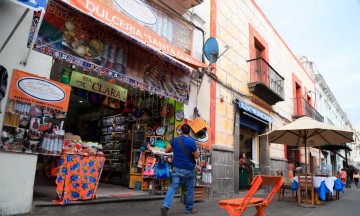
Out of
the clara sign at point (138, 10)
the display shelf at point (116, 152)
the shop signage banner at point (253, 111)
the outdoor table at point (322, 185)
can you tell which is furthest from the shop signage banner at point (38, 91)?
the outdoor table at point (322, 185)

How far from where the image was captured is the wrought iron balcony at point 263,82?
38.9 ft

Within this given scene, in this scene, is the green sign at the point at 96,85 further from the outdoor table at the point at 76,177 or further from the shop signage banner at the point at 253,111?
the shop signage banner at the point at 253,111

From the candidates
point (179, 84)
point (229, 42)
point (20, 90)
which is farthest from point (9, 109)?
point (229, 42)

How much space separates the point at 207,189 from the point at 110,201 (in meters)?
3.54

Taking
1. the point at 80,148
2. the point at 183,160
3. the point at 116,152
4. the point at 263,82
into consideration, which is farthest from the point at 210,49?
the point at 80,148

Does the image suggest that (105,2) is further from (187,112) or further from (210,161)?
(210,161)

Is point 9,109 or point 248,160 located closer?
point 9,109

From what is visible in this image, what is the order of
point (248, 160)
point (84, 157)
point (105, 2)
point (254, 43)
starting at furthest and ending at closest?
point (254, 43) → point (248, 160) → point (105, 2) → point (84, 157)

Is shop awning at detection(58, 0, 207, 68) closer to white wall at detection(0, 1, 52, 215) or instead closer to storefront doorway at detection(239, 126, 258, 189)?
white wall at detection(0, 1, 52, 215)

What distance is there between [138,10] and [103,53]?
1589 mm

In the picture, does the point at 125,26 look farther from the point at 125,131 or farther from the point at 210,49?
the point at 125,131

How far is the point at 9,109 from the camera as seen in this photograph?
4.44m

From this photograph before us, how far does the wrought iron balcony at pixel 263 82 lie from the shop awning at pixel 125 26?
17.4 ft

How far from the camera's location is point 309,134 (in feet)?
30.6
